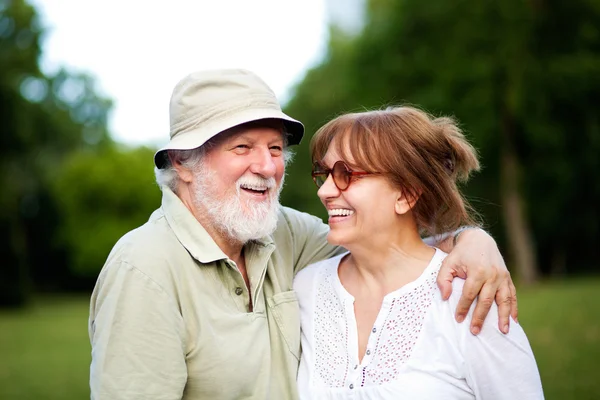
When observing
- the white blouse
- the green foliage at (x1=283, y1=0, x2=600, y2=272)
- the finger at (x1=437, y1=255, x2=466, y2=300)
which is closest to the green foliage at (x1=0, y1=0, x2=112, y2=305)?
the green foliage at (x1=283, y1=0, x2=600, y2=272)

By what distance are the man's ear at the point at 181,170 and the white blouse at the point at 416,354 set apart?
89 cm

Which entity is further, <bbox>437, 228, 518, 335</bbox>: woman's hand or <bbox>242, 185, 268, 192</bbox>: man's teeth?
<bbox>242, 185, 268, 192</bbox>: man's teeth

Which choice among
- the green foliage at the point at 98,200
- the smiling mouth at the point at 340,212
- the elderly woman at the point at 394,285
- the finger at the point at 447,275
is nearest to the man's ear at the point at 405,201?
the elderly woman at the point at 394,285

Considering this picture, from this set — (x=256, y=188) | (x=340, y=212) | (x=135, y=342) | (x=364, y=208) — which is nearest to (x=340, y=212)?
(x=340, y=212)

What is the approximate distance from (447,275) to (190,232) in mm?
1142

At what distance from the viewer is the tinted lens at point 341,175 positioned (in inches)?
126

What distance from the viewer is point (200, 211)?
3.32 meters

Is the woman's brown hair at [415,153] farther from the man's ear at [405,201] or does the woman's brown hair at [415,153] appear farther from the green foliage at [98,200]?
the green foliage at [98,200]

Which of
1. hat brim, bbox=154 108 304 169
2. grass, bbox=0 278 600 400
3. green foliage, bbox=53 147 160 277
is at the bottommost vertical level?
green foliage, bbox=53 147 160 277

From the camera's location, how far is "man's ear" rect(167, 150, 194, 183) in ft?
11.0

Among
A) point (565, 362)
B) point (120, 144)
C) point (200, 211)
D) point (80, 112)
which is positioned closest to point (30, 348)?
point (565, 362)

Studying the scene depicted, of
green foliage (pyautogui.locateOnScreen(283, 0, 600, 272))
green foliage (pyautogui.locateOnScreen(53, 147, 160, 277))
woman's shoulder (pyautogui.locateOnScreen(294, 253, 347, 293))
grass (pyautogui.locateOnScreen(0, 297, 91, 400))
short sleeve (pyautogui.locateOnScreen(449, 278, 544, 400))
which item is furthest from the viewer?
green foliage (pyautogui.locateOnScreen(53, 147, 160, 277))

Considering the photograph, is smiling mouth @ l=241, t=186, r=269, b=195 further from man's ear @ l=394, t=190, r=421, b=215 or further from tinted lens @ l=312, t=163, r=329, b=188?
man's ear @ l=394, t=190, r=421, b=215

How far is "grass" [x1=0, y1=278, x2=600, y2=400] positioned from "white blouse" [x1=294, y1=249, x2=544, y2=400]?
5322mm
